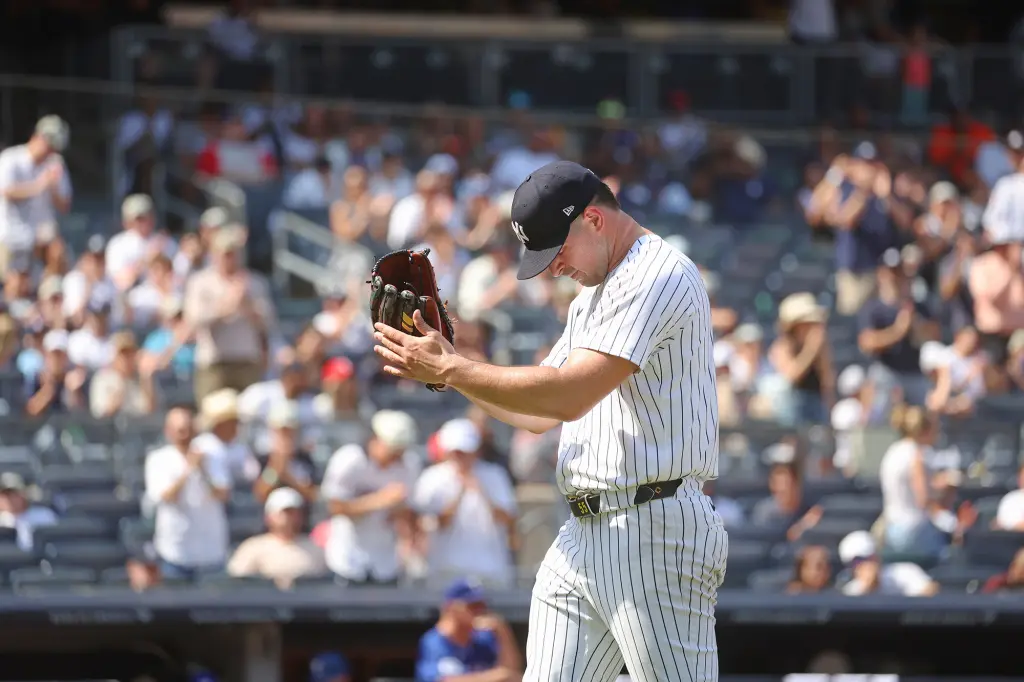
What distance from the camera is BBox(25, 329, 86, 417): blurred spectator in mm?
9906

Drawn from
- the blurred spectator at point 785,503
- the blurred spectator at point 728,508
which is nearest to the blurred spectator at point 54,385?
the blurred spectator at point 728,508

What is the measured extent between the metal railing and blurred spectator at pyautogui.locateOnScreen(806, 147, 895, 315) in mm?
958

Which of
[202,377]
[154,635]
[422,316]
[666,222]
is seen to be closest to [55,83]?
[202,377]

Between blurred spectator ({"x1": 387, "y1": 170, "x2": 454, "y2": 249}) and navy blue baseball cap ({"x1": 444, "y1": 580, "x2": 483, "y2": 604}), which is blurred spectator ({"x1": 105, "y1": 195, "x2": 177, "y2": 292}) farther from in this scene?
navy blue baseball cap ({"x1": 444, "y1": 580, "x2": 483, "y2": 604})

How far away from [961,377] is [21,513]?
5.70m

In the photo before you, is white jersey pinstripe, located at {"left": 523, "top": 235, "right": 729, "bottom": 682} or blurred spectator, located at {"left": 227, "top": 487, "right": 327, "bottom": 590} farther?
blurred spectator, located at {"left": 227, "top": 487, "right": 327, "bottom": 590}

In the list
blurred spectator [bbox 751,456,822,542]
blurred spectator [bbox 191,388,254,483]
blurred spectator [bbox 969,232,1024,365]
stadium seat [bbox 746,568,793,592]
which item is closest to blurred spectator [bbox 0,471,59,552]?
blurred spectator [bbox 191,388,254,483]

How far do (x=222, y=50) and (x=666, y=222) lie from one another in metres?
3.51

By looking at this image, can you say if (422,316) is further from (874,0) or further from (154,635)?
(874,0)

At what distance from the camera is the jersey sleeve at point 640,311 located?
3814 millimetres

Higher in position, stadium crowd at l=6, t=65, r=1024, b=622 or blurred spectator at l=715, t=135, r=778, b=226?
blurred spectator at l=715, t=135, r=778, b=226

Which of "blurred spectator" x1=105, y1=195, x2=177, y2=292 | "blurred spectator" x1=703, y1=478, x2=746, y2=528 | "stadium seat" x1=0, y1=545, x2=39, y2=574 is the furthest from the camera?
"blurred spectator" x1=105, y1=195, x2=177, y2=292

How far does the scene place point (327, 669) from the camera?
20.8 ft

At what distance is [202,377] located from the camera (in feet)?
33.2
